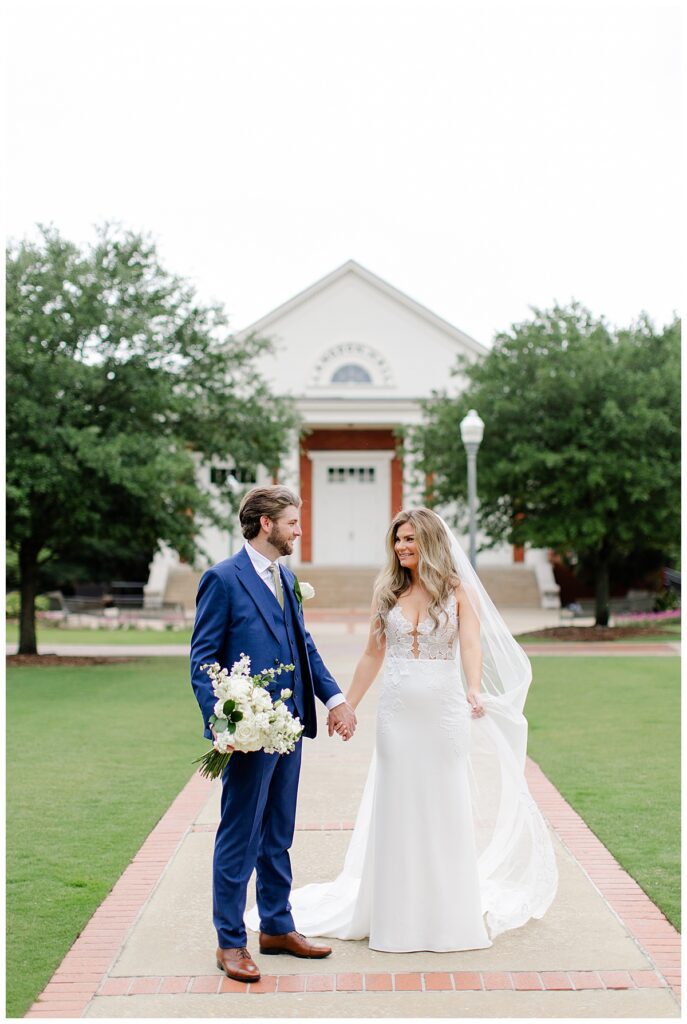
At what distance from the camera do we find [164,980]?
15.6 feet

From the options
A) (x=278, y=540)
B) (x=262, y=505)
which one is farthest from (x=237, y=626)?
(x=262, y=505)

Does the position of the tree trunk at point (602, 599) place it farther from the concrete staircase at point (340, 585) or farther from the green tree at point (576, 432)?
the concrete staircase at point (340, 585)

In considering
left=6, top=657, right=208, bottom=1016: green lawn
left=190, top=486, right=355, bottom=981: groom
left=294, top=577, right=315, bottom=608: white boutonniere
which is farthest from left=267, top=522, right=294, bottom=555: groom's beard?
left=6, top=657, right=208, bottom=1016: green lawn

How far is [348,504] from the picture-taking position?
39500mm

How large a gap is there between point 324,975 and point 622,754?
6.07 metres

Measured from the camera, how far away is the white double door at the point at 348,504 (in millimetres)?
39438

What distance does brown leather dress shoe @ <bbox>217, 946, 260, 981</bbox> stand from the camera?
4.74 m

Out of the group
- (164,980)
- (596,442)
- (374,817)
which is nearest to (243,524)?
(374,817)

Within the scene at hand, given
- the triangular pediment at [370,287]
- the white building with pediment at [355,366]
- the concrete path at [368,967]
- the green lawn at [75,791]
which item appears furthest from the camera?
the triangular pediment at [370,287]

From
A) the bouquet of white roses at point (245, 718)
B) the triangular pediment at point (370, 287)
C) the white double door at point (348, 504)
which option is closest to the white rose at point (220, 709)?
the bouquet of white roses at point (245, 718)

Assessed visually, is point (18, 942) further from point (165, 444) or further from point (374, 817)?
point (165, 444)

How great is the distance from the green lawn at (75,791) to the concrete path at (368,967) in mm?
174

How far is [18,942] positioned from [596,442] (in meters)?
18.4

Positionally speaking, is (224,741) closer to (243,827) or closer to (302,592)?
(243,827)
